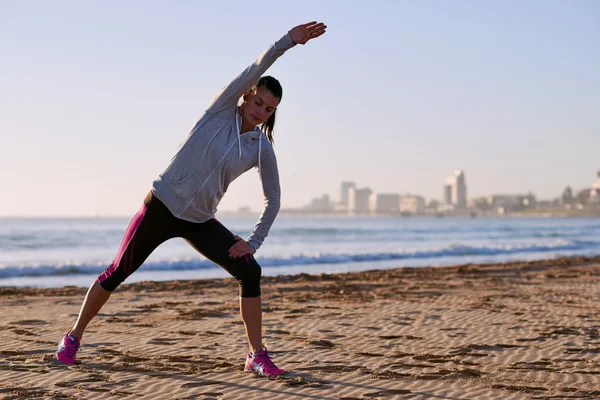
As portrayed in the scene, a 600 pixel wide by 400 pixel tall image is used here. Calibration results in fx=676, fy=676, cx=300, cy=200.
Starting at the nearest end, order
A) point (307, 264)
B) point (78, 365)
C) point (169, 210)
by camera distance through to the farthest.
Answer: point (169, 210) < point (78, 365) < point (307, 264)

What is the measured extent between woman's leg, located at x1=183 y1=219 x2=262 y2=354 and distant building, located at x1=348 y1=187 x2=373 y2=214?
6003 inches

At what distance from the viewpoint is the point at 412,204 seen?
16625 cm

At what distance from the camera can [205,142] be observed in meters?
3.93

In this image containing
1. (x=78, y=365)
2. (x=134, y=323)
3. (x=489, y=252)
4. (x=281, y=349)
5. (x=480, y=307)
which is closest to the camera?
(x=78, y=365)

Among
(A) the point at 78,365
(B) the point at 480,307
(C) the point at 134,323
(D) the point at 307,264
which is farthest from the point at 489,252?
(A) the point at 78,365

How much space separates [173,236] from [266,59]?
123cm

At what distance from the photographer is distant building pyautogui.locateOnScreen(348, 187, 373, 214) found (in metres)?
160

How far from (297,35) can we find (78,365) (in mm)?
2649

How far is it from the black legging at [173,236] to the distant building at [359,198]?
501ft

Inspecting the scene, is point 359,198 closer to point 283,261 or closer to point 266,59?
point 283,261

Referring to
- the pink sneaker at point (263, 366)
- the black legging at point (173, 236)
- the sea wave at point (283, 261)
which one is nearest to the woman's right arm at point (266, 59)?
the black legging at point (173, 236)

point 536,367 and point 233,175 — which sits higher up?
point 233,175

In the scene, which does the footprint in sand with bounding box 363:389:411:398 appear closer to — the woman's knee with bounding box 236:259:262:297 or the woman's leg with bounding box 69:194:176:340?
the woman's knee with bounding box 236:259:262:297

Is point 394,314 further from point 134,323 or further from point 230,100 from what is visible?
point 230,100
